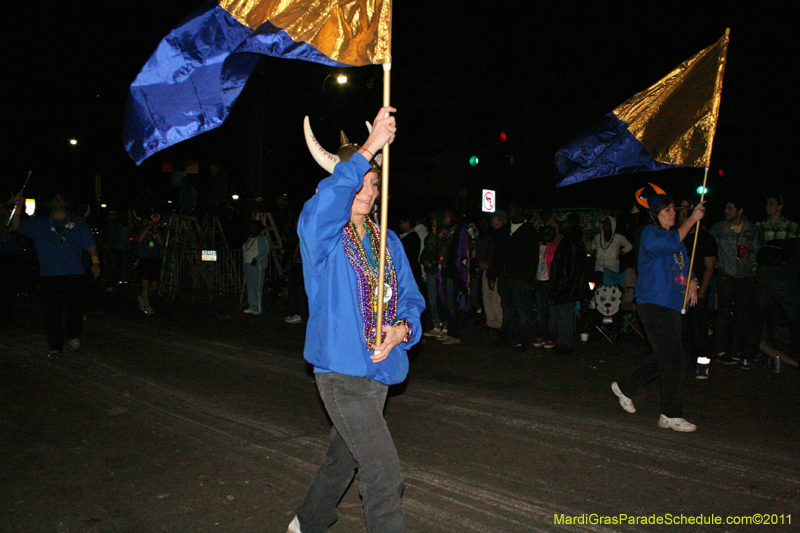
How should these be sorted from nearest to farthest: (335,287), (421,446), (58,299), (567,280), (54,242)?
(335,287), (421,446), (54,242), (58,299), (567,280)

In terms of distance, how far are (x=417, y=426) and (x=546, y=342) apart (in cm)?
454

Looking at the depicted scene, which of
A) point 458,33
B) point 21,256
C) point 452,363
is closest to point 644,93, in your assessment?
point 452,363

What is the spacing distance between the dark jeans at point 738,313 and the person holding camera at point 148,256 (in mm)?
11001

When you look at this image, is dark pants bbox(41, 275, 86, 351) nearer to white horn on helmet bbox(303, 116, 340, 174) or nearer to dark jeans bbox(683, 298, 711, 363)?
white horn on helmet bbox(303, 116, 340, 174)

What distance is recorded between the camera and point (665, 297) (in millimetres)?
5184

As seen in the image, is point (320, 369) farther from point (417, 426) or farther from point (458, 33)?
point (458, 33)

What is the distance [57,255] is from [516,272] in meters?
6.46

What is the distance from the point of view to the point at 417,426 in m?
5.44

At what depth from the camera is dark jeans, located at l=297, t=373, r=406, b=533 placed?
8.55 feet

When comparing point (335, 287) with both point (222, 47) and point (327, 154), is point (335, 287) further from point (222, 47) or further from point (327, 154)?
point (222, 47)

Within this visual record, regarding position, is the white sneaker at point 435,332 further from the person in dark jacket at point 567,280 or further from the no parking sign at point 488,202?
the no parking sign at point 488,202

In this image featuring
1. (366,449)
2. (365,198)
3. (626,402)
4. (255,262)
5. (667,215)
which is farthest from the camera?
(255,262)

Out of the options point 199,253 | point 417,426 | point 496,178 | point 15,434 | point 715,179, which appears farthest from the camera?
point 715,179

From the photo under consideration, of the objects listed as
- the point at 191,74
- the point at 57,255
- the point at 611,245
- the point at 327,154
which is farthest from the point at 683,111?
the point at 57,255
